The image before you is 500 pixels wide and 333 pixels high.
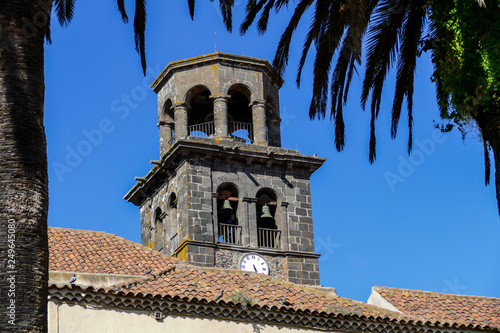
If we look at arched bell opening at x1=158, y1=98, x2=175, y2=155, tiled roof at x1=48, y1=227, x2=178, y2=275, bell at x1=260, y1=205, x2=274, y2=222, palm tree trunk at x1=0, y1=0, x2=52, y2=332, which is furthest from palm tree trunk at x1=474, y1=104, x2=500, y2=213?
arched bell opening at x1=158, y1=98, x2=175, y2=155

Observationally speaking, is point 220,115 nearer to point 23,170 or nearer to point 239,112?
point 239,112

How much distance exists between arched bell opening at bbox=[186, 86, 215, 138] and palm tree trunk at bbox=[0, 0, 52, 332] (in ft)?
83.2

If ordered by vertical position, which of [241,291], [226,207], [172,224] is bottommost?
[241,291]

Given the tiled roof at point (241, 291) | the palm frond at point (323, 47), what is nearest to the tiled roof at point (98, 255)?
the tiled roof at point (241, 291)

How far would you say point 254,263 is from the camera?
107ft

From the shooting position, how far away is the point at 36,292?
351 inches

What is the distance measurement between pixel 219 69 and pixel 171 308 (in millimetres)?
17039

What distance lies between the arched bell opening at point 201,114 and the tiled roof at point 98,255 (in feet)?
40.3

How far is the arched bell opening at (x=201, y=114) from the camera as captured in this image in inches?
1401

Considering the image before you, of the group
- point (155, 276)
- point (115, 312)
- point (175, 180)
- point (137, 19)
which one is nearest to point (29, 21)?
point (137, 19)

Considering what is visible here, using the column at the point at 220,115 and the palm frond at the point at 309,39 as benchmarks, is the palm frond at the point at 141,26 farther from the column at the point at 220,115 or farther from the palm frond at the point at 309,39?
the column at the point at 220,115

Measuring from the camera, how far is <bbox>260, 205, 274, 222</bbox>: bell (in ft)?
111

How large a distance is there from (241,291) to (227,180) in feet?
43.5

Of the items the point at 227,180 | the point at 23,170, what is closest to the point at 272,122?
the point at 227,180
